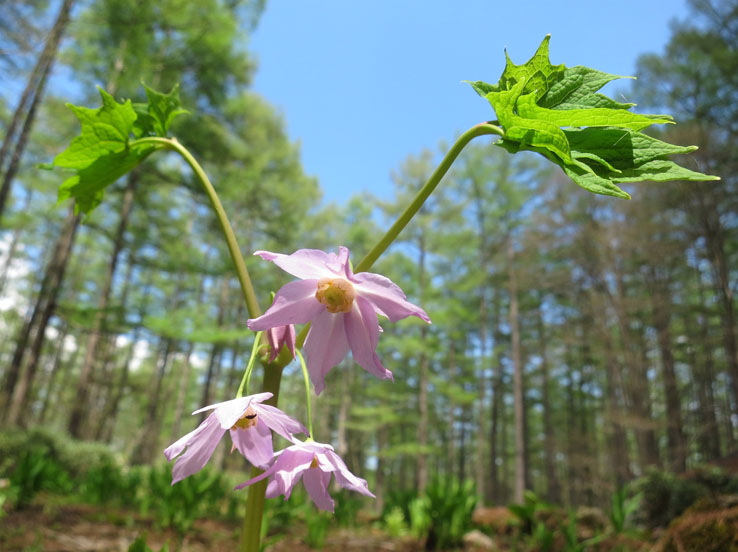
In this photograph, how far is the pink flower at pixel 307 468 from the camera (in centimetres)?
70

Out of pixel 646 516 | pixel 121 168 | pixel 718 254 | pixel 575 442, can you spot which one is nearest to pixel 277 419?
pixel 121 168

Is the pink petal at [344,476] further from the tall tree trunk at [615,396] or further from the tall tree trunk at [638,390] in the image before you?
the tall tree trunk at [638,390]

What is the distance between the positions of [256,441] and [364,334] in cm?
26

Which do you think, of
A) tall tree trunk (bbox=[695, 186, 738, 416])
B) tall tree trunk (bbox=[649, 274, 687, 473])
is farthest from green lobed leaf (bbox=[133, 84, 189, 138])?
tall tree trunk (bbox=[649, 274, 687, 473])

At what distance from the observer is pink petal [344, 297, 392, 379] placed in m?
0.62

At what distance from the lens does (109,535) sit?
387cm

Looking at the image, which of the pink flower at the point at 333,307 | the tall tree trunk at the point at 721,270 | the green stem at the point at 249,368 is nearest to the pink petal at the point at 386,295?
the pink flower at the point at 333,307

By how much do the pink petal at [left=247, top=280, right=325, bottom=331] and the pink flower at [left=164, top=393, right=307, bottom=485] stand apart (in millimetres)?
146

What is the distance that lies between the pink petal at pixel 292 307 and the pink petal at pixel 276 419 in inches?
6.5

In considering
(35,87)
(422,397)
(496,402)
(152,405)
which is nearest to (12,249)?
(152,405)

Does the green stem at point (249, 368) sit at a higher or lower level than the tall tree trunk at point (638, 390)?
lower

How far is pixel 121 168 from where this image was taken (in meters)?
1.09

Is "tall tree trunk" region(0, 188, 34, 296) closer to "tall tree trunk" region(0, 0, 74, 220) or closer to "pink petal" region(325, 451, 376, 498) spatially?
"tall tree trunk" region(0, 0, 74, 220)

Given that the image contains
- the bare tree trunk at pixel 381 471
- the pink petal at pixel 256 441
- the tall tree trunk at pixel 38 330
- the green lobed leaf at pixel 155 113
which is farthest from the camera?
the bare tree trunk at pixel 381 471
